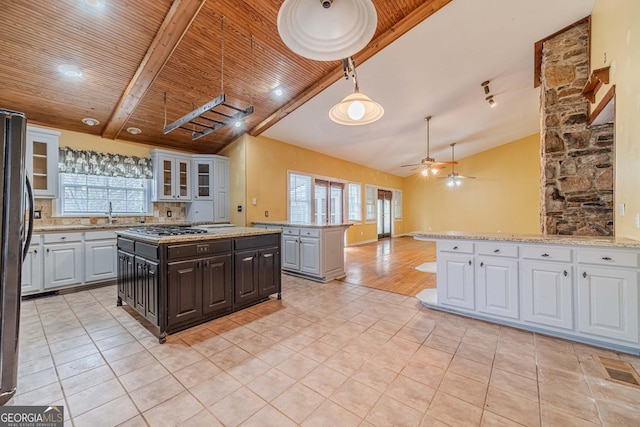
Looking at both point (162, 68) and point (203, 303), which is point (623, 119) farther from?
point (162, 68)

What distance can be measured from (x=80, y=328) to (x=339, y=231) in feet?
11.4

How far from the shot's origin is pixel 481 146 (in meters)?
8.87

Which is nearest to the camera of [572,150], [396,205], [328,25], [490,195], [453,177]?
[328,25]

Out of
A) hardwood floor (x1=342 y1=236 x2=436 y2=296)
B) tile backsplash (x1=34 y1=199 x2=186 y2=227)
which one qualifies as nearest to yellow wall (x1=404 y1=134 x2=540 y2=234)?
hardwood floor (x1=342 y1=236 x2=436 y2=296)

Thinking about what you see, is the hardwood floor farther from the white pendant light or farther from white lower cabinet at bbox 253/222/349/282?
the white pendant light

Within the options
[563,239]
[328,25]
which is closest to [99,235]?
[328,25]

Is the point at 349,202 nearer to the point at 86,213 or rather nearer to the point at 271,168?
the point at 271,168

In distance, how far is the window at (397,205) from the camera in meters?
10.9

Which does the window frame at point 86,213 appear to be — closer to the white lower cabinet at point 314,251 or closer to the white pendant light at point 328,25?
the white lower cabinet at point 314,251

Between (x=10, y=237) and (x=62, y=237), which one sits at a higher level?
(x=10, y=237)

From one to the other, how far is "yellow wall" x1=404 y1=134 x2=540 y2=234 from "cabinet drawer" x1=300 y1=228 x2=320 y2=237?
7556mm

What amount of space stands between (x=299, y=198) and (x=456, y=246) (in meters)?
4.32

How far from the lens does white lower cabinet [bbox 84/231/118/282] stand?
154 inches

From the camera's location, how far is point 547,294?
2.42 meters
